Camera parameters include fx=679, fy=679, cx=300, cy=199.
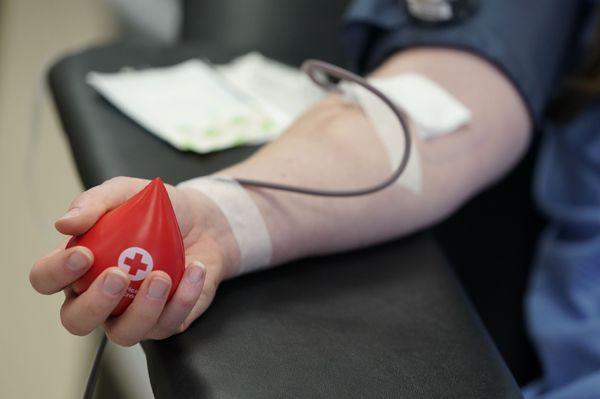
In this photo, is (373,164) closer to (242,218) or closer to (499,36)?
(242,218)

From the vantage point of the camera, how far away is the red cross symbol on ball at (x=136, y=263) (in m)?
0.41

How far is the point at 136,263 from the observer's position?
0.41m

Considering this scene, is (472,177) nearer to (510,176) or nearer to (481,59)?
(481,59)

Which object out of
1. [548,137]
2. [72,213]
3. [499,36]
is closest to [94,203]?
[72,213]

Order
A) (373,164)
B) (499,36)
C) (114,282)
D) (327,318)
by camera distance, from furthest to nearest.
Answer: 1. (499,36)
2. (373,164)
3. (327,318)
4. (114,282)

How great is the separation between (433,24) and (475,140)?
154 millimetres

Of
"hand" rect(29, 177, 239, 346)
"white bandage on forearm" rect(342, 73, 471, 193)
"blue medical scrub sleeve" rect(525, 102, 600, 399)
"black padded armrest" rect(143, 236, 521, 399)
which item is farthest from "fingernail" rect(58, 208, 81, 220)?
"blue medical scrub sleeve" rect(525, 102, 600, 399)

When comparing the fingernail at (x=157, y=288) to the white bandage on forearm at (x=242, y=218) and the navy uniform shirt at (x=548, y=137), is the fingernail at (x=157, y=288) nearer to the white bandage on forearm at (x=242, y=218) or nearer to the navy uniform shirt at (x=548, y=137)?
the white bandage on forearm at (x=242, y=218)

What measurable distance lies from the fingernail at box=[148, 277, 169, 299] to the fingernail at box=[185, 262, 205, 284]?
2 centimetres

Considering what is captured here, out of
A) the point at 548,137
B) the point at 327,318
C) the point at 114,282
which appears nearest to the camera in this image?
the point at 114,282

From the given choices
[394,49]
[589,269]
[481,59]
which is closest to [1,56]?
[394,49]

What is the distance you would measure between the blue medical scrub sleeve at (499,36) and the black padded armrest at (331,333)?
0.81ft

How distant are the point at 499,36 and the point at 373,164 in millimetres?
246

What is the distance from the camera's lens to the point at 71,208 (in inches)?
16.9
